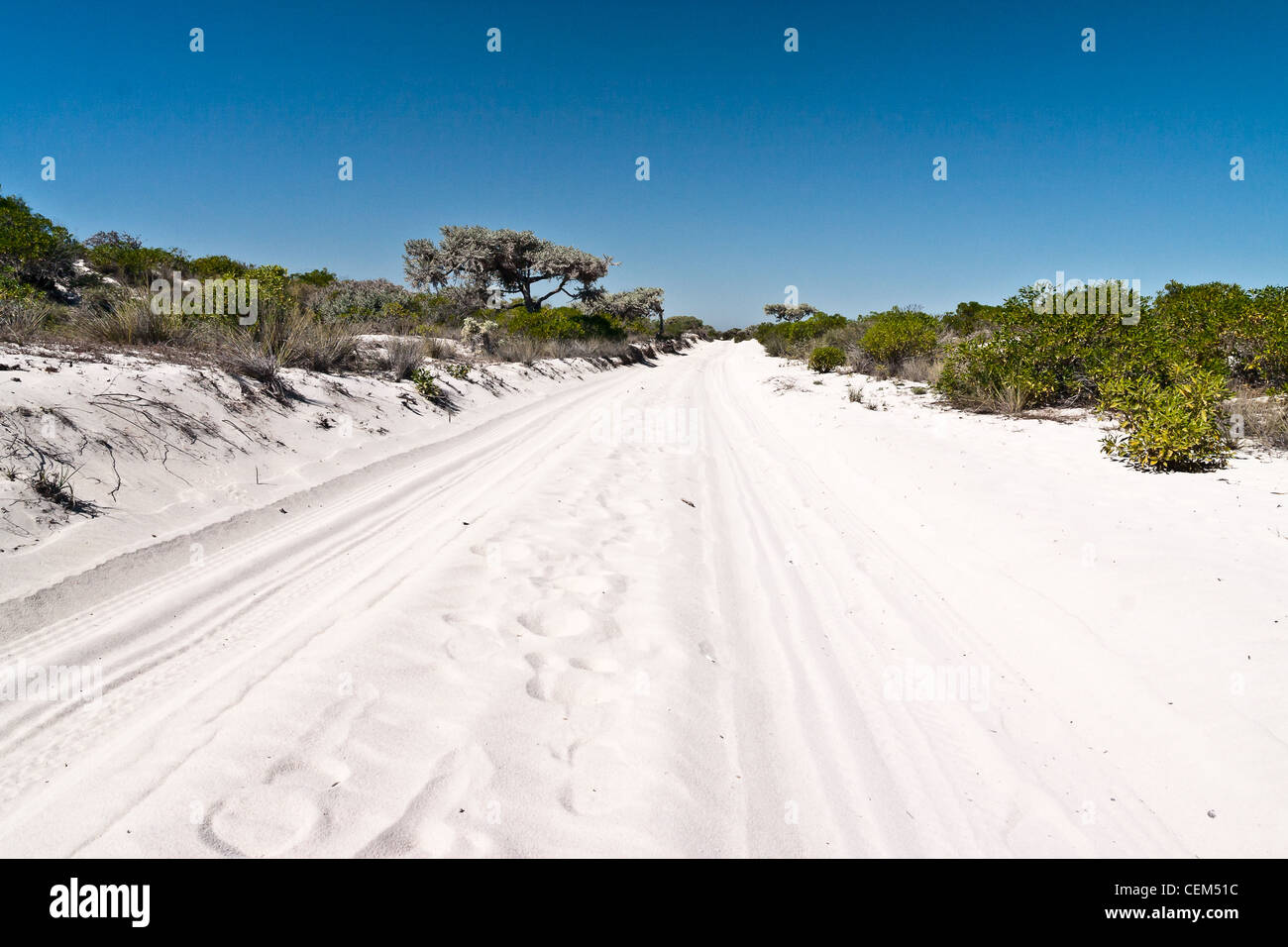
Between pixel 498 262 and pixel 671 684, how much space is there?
100.0 feet

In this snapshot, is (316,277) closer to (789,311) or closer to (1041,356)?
(1041,356)

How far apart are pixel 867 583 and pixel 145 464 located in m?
5.92

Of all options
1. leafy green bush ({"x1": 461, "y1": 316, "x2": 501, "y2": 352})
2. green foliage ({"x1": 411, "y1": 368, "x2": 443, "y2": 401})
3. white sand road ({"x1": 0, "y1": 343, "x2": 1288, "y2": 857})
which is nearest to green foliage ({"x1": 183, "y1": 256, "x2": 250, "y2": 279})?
leafy green bush ({"x1": 461, "y1": 316, "x2": 501, "y2": 352})

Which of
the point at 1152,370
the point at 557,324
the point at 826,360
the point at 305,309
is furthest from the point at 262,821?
the point at 557,324

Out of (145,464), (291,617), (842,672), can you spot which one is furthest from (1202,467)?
(145,464)

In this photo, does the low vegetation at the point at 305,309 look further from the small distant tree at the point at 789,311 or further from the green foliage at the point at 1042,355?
the small distant tree at the point at 789,311

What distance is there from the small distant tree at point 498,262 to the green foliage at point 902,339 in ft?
61.1

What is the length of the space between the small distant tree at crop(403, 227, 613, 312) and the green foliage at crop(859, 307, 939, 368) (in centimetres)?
1862

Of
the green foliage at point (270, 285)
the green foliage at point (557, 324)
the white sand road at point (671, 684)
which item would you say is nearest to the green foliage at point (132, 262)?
the green foliage at point (270, 285)

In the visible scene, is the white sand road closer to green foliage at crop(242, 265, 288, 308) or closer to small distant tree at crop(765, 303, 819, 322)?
green foliage at crop(242, 265, 288, 308)

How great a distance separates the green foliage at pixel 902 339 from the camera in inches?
634

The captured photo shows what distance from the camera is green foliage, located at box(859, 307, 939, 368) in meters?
16.1

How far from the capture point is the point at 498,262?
29203 millimetres

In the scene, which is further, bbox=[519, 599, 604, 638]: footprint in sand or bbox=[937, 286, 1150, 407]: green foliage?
bbox=[937, 286, 1150, 407]: green foliage
